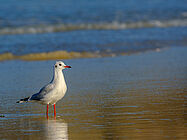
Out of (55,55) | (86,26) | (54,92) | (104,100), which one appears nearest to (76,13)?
(86,26)

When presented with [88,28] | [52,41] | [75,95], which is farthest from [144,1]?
[75,95]

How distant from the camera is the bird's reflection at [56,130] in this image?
15.9 feet

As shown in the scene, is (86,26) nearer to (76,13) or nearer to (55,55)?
(76,13)

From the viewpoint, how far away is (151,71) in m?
9.30

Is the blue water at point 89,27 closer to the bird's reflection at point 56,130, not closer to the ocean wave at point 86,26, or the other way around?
the ocean wave at point 86,26

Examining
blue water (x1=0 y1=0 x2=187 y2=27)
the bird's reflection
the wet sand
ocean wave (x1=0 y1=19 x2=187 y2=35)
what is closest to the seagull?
the wet sand

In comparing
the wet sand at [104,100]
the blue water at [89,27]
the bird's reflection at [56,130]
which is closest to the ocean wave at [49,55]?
the blue water at [89,27]

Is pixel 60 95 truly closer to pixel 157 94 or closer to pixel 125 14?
pixel 157 94

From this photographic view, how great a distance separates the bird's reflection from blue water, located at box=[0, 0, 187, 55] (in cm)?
716

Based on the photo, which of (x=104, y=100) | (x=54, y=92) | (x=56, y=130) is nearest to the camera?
(x=56, y=130)

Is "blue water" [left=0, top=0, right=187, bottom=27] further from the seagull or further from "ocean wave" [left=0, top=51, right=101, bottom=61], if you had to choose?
the seagull

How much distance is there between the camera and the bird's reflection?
4852mm

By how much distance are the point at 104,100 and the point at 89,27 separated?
1294cm

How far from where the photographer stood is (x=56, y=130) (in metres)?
5.22
